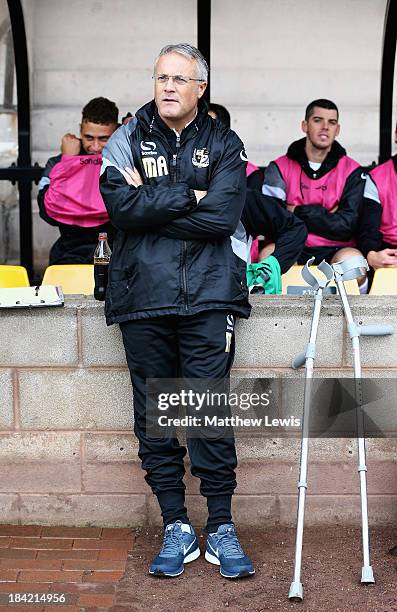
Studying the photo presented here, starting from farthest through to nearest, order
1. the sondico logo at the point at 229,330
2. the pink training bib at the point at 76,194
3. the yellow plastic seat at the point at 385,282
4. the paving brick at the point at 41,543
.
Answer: the pink training bib at the point at 76,194
the yellow plastic seat at the point at 385,282
the paving brick at the point at 41,543
the sondico logo at the point at 229,330

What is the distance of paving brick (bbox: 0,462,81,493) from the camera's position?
4.73 meters

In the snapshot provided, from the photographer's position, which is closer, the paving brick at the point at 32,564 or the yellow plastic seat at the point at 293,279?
the paving brick at the point at 32,564

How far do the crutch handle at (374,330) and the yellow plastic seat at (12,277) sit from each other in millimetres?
1679

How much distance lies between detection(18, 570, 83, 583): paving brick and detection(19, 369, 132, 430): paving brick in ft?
2.21

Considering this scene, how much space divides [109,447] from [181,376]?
0.53m

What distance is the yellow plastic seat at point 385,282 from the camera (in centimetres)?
530

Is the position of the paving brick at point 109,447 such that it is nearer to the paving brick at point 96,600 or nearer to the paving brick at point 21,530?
the paving brick at point 21,530

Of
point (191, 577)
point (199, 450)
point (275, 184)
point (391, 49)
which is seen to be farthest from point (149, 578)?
point (391, 49)

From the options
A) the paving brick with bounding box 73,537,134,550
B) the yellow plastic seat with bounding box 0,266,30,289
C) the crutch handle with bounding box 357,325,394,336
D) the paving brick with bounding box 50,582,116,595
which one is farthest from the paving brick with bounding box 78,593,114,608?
the yellow plastic seat with bounding box 0,266,30,289

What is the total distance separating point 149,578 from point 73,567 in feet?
1.07

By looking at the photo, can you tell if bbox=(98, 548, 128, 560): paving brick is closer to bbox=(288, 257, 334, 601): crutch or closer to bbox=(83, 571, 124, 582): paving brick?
bbox=(83, 571, 124, 582): paving brick

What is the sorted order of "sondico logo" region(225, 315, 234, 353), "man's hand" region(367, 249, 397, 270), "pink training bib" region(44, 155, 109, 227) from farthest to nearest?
"man's hand" region(367, 249, 397, 270) → "pink training bib" region(44, 155, 109, 227) → "sondico logo" region(225, 315, 234, 353)

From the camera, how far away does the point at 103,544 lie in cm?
459

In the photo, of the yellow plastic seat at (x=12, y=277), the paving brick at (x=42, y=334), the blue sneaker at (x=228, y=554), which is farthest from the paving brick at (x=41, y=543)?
the yellow plastic seat at (x=12, y=277)
